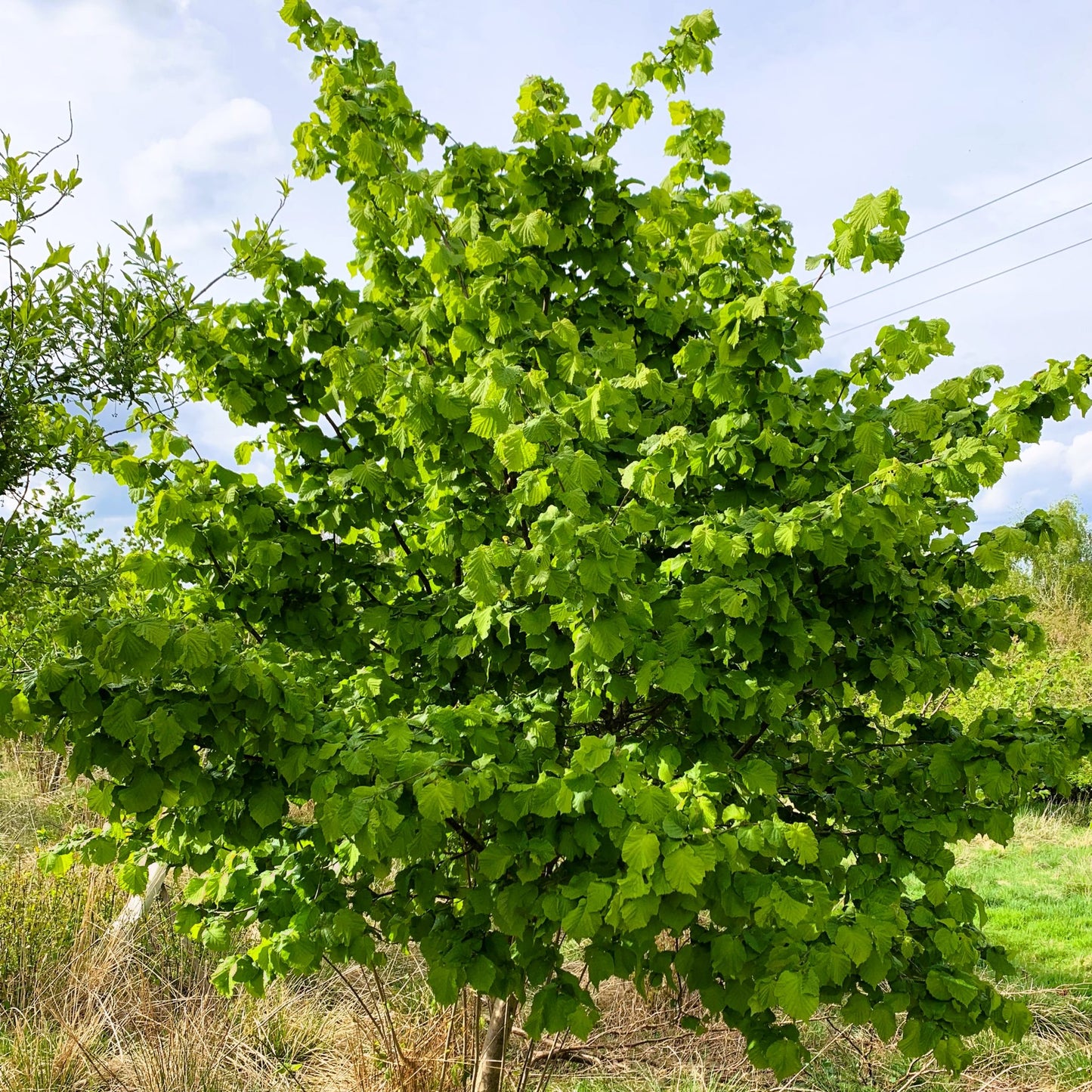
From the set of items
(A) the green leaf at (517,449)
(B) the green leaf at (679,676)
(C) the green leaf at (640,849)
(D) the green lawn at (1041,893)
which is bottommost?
(D) the green lawn at (1041,893)

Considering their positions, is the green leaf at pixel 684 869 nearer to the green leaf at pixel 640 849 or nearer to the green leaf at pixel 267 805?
the green leaf at pixel 640 849

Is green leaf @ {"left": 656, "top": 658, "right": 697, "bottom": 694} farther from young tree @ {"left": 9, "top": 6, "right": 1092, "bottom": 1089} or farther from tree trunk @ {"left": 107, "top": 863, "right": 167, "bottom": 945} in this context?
tree trunk @ {"left": 107, "top": 863, "right": 167, "bottom": 945}

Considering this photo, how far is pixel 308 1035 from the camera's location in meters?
4.46

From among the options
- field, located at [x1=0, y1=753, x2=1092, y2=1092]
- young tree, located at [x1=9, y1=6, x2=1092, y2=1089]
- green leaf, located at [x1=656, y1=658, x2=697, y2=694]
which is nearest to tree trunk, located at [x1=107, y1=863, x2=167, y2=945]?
→ field, located at [x1=0, y1=753, x2=1092, y2=1092]

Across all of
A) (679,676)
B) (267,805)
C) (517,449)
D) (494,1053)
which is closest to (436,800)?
(267,805)

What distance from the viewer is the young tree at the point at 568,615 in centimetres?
215

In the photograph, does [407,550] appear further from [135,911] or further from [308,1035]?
[135,911]

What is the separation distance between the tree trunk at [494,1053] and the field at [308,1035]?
0.12 m

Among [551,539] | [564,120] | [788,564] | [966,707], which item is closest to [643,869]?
[551,539]

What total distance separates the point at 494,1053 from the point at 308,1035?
1561 millimetres

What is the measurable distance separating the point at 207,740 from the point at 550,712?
0.99 meters

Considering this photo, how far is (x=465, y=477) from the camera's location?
3113 millimetres

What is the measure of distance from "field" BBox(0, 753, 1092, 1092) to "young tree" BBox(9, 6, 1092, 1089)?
3.44 ft

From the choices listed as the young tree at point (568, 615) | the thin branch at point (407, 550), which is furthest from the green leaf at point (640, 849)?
the thin branch at point (407, 550)
